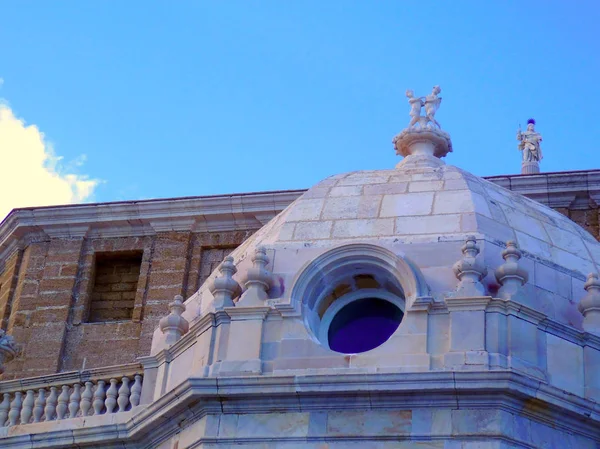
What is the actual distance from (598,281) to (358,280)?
3.25 metres

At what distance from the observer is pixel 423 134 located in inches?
1043

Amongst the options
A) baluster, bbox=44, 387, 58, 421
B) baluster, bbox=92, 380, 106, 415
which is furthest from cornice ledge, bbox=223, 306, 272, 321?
baluster, bbox=44, 387, 58, 421

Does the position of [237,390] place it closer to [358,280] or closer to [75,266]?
[358,280]

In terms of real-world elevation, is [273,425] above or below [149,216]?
below

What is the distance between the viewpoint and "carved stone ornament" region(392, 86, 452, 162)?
2650 centimetres

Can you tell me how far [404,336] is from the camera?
21125 mm

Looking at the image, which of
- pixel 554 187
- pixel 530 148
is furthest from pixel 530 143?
pixel 554 187

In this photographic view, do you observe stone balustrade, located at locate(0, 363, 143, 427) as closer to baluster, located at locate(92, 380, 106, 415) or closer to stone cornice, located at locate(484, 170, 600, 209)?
baluster, located at locate(92, 380, 106, 415)

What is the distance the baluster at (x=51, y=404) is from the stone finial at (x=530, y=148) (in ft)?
40.7

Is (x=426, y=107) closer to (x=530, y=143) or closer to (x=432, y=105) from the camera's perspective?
(x=432, y=105)

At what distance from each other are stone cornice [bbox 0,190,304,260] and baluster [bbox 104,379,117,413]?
863 cm

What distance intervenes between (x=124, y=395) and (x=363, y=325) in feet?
11.6

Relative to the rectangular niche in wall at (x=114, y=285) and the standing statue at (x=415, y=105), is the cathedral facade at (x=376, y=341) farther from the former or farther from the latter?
the rectangular niche in wall at (x=114, y=285)

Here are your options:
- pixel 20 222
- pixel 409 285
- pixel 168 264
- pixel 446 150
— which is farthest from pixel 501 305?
pixel 20 222
